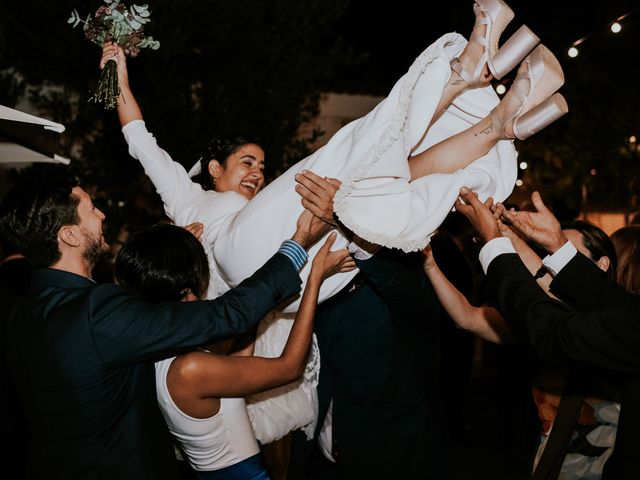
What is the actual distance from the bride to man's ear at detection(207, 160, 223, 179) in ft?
2.25

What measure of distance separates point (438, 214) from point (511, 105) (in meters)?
0.44

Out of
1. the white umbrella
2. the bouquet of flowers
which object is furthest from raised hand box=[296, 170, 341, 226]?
the white umbrella

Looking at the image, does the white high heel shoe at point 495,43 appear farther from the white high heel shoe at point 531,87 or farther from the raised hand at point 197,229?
the raised hand at point 197,229

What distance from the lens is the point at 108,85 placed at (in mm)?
2648

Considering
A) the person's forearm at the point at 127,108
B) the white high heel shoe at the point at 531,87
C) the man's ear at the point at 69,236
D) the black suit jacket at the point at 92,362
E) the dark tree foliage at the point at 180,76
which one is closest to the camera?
the black suit jacket at the point at 92,362

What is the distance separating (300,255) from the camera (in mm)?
2129

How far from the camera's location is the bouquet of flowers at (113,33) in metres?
2.59

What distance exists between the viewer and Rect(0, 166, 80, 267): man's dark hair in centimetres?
195

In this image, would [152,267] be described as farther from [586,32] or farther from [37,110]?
[586,32]

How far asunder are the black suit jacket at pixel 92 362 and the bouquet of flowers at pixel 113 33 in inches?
38.4

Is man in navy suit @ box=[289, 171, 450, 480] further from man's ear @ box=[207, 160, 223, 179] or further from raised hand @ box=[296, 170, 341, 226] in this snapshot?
man's ear @ box=[207, 160, 223, 179]

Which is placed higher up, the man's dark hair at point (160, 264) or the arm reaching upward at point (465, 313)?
the man's dark hair at point (160, 264)

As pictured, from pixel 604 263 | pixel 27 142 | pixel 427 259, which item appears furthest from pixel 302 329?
pixel 27 142

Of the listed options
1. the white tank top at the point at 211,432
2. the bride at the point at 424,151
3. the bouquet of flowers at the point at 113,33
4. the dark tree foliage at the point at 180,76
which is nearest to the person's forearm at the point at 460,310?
the bride at the point at 424,151
